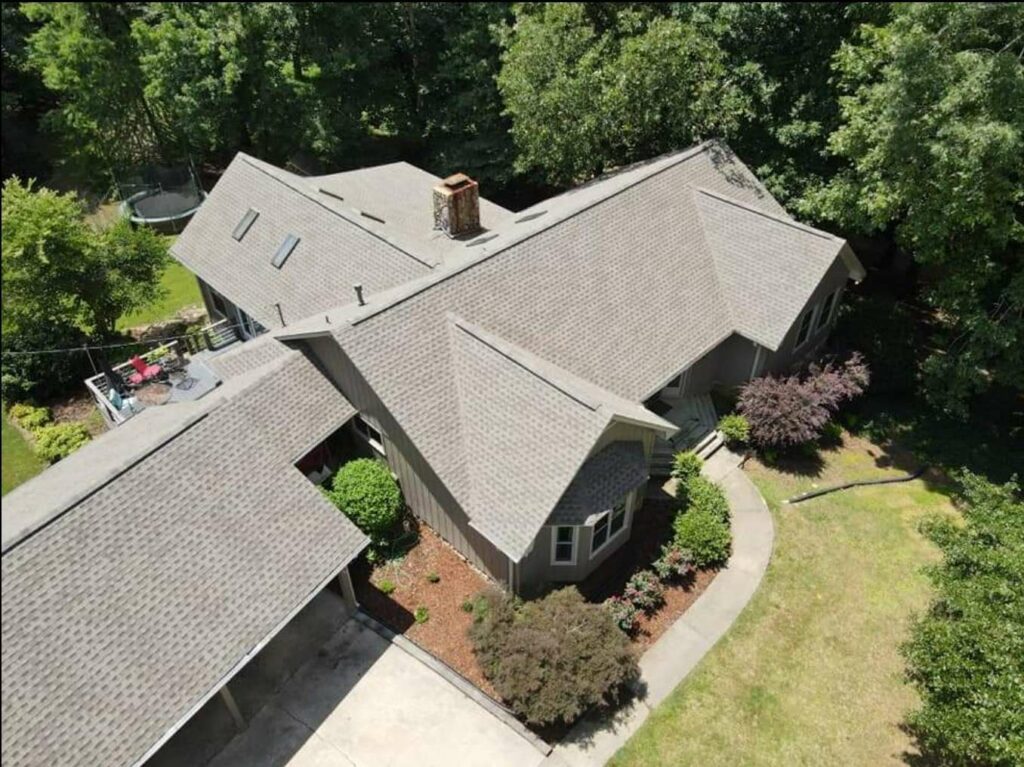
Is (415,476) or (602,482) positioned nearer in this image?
(602,482)

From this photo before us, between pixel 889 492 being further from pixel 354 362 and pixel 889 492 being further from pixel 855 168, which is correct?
pixel 354 362

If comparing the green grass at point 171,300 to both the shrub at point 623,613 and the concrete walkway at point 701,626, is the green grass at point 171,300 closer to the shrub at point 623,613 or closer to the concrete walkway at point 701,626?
the shrub at point 623,613

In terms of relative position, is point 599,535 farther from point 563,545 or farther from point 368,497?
point 368,497

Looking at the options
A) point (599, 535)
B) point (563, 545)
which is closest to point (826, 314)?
point (599, 535)

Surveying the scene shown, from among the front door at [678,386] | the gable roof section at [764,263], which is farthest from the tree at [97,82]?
the front door at [678,386]

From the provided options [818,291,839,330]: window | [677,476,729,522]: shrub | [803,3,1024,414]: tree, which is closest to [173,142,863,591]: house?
[818,291,839,330]: window

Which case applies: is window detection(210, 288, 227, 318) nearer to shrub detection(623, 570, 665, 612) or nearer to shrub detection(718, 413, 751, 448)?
shrub detection(623, 570, 665, 612)

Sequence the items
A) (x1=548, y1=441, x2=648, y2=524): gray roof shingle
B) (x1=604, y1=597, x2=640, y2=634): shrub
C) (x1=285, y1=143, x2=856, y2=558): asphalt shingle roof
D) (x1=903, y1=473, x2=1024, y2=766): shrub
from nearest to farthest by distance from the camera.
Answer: (x1=903, y1=473, x2=1024, y2=766): shrub < (x1=548, y1=441, x2=648, y2=524): gray roof shingle < (x1=604, y1=597, x2=640, y2=634): shrub < (x1=285, y1=143, x2=856, y2=558): asphalt shingle roof
